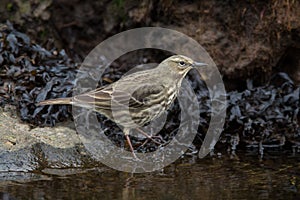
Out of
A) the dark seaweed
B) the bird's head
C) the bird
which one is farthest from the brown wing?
the dark seaweed

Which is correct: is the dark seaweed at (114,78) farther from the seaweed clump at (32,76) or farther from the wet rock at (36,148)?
the wet rock at (36,148)

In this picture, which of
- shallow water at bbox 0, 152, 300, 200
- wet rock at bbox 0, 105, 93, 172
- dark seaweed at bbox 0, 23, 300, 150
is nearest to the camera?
shallow water at bbox 0, 152, 300, 200

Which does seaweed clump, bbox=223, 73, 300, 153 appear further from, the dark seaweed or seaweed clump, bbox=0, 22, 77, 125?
seaweed clump, bbox=0, 22, 77, 125

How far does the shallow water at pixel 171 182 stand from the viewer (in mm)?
4672

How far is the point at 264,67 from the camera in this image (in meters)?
7.73

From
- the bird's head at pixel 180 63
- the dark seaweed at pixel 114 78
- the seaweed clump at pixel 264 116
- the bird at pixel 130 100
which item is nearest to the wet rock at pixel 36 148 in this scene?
the bird at pixel 130 100

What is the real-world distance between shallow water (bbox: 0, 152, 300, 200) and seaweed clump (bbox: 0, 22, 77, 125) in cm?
133

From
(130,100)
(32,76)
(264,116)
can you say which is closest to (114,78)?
(32,76)

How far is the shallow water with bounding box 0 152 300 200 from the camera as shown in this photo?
467 centimetres

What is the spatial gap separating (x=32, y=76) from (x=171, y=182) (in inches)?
108

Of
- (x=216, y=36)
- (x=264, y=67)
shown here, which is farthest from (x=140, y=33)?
(x=264, y=67)

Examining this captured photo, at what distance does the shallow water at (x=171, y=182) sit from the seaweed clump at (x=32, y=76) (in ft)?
4.35

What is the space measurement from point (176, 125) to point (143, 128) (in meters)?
0.46

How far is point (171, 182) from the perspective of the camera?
5.11 m
